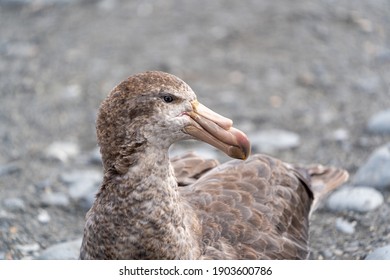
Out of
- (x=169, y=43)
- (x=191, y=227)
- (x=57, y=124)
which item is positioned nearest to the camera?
(x=191, y=227)

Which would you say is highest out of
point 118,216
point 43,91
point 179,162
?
point 118,216

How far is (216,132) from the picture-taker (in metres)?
3.52

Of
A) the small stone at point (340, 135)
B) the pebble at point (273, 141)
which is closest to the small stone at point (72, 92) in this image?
the pebble at point (273, 141)

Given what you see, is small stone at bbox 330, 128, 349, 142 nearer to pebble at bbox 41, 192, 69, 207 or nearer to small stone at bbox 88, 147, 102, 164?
small stone at bbox 88, 147, 102, 164

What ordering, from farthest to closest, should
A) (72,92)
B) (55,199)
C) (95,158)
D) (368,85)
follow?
(72,92), (368,85), (95,158), (55,199)

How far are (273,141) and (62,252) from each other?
2183 millimetres

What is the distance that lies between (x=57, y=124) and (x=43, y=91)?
67cm

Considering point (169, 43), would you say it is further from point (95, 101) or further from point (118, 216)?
point (118, 216)

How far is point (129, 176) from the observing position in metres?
3.54

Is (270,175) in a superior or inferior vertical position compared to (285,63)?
superior

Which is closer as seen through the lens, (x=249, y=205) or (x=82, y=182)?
(x=249, y=205)

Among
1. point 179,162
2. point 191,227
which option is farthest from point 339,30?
point 191,227

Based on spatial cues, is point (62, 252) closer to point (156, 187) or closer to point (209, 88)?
point (156, 187)

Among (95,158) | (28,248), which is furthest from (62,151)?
(28,248)
